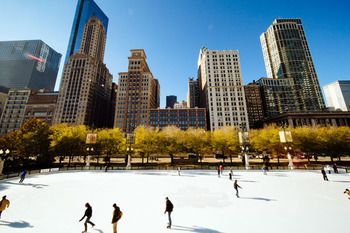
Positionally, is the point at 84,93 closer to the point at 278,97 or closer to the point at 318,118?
the point at 318,118

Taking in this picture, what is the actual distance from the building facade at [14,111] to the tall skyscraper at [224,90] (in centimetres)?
12949

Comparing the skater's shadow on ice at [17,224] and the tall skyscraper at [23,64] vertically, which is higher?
the tall skyscraper at [23,64]

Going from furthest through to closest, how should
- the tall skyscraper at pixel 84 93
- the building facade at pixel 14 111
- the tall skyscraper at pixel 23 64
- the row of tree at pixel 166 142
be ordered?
1. the tall skyscraper at pixel 23 64
2. the building facade at pixel 14 111
3. the tall skyscraper at pixel 84 93
4. the row of tree at pixel 166 142

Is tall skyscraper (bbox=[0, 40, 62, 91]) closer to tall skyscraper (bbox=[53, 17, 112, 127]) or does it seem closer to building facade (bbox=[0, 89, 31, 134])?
building facade (bbox=[0, 89, 31, 134])

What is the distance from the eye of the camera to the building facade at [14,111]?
344ft

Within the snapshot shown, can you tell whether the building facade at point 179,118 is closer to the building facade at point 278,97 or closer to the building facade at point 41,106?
the building facade at point 278,97

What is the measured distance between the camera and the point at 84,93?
353ft

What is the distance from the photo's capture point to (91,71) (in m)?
113

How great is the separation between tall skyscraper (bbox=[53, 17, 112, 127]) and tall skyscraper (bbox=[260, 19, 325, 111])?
154 m

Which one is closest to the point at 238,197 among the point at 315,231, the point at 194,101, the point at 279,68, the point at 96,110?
the point at 315,231

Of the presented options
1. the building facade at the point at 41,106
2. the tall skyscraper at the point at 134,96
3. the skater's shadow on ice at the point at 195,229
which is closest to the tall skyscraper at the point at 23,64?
the building facade at the point at 41,106

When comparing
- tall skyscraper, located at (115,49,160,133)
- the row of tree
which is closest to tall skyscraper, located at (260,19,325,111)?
the row of tree

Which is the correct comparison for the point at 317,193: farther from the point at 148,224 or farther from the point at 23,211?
the point at 23,211

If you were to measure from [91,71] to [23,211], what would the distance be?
120 m
